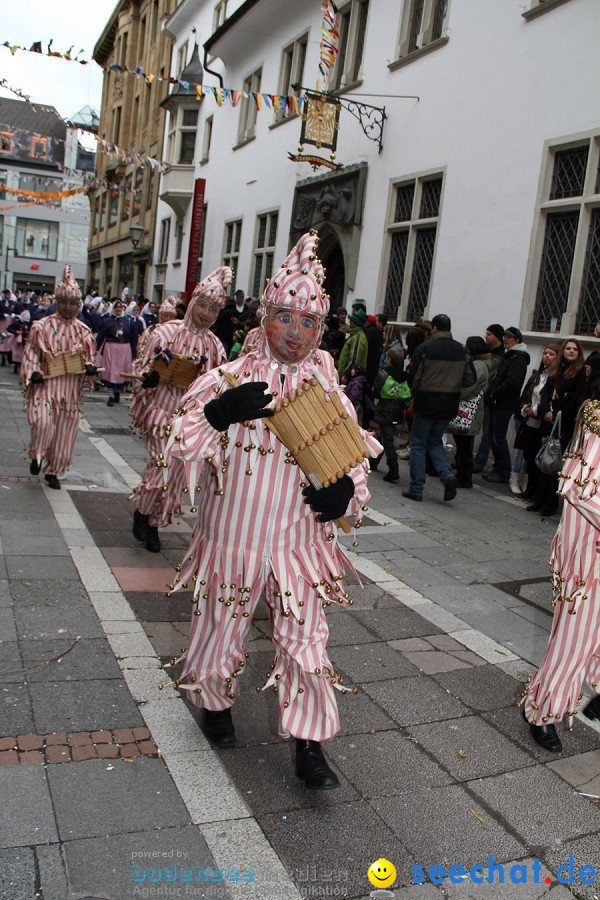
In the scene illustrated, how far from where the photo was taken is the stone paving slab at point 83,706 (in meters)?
3.48

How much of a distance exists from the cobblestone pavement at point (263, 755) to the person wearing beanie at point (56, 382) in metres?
1.80

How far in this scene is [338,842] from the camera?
283 centimetres

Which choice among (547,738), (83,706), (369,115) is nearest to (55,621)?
(83,706)

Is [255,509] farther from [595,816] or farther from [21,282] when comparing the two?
[21,282]

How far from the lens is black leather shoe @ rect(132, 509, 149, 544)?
6289mm

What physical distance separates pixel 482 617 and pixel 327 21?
1166 centimetres

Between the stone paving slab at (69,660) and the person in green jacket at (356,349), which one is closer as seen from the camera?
the stone paving slab at (69,660)

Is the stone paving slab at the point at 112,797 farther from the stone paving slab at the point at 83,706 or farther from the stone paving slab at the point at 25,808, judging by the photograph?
the stone paving slab at the point at 83,706

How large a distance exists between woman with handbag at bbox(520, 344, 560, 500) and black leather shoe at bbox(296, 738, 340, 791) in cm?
643

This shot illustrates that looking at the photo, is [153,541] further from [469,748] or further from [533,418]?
[533,418]

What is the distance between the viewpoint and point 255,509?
318 cm

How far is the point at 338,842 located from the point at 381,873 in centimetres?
20

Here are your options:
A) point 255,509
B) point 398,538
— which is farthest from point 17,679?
point 398,538

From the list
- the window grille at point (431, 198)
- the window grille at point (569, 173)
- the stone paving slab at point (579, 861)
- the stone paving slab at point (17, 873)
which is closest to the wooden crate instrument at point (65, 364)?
the stone paving slab at point (17, 873)
